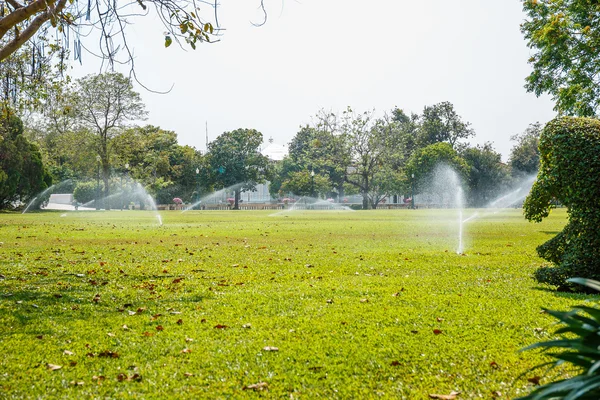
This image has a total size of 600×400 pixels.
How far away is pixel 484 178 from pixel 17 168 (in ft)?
191

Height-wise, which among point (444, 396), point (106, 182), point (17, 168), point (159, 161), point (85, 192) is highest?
point (159, 161)

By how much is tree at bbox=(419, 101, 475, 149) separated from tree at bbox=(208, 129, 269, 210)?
26.7 m

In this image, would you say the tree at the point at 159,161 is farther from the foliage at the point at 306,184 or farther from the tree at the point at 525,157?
the tree at the point at 525,157

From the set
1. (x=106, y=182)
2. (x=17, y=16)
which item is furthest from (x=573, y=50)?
(x=106, y=182)

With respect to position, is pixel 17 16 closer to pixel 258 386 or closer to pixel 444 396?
pixel 258 386

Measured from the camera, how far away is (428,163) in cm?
6794

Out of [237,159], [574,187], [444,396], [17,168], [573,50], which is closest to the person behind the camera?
[444,396]

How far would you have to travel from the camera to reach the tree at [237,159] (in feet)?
232

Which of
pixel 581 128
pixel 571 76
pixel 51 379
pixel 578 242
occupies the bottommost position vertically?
pixel 51 379

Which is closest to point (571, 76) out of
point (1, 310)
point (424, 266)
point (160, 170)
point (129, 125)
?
point (424, 266)

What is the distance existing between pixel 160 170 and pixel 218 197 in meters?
14.3

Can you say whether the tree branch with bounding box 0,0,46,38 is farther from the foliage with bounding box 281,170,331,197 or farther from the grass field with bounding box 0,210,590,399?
the foliage with bounding box 281,170,331,197

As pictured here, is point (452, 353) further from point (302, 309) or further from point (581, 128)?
point (581, 128)

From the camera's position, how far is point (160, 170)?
63.9 metres
